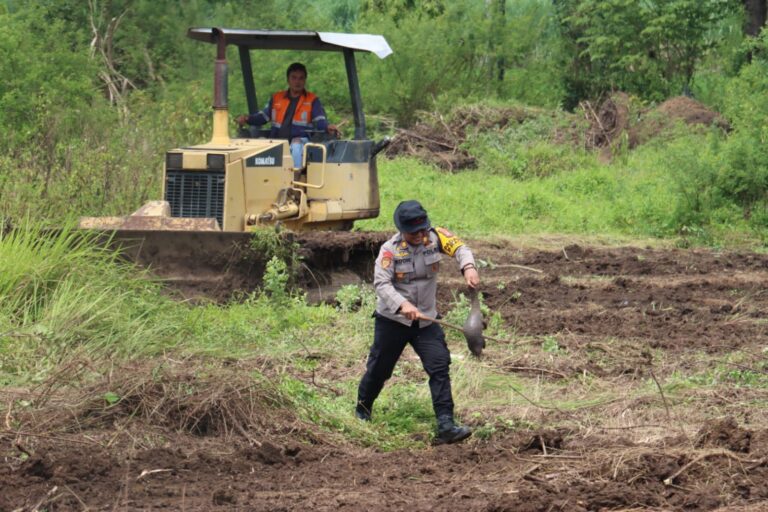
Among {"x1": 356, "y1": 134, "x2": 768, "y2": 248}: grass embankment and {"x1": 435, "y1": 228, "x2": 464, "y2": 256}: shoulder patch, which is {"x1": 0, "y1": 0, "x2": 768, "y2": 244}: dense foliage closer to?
{"x1": 356, "y1": 134, "x2": 768, "y2": 248}: grass embankment

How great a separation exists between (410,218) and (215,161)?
5.27 m

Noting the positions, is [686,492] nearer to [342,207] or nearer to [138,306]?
[138,306]

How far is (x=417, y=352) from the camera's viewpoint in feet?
26.2

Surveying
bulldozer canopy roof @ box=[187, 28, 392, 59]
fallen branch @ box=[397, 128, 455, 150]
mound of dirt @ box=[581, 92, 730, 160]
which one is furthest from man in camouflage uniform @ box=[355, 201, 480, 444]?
fallen branch @ box=[397, 128, 455, 150]

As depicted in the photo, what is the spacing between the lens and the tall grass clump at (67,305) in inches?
345

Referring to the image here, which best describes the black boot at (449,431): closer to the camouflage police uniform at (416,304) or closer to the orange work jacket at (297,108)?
the camouflage police uniform at (416,304)

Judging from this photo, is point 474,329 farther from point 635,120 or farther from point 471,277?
point 635,120

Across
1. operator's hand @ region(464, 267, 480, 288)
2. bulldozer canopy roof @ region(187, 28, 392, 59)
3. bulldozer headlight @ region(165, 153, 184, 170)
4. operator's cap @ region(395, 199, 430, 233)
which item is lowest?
operator's hand @ region(464, 267, 480, 288)

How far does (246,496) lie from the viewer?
20.8 feet

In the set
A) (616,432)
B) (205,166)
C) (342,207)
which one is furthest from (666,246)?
(616,432)

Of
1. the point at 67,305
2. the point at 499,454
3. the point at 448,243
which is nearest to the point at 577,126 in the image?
the point at 67,305

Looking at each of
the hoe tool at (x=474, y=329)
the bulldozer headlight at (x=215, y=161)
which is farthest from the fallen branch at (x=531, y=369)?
the bulldozer headlight at (x=215, y=161)

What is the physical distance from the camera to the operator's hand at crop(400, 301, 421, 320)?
24.8 feet

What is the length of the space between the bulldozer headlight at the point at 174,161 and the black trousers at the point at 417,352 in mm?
5120
